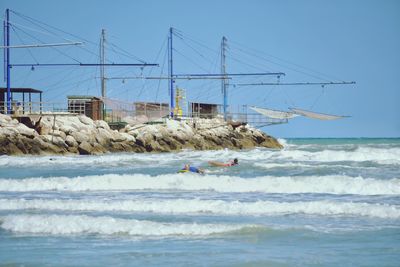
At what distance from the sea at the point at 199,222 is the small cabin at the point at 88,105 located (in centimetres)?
2424

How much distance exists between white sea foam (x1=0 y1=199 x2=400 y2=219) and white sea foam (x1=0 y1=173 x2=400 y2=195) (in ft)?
15.5

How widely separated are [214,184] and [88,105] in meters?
27.7

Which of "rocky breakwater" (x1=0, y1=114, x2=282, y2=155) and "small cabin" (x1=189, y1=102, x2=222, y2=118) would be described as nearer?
"rocky breakwater" (x1=0, y1=114, x2=282, y2=155)

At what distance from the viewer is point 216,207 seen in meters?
16.8

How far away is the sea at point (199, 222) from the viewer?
37.3 ft

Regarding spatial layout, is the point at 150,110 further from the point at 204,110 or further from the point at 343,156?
the point at 343,156

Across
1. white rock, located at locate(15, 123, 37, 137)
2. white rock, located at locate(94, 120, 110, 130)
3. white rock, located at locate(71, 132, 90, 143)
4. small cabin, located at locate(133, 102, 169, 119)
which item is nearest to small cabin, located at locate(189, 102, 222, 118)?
small cabin, located at locate(133, 102, 169, 119)

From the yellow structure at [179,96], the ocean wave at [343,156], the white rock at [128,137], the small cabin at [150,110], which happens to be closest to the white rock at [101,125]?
the white rock at [128,137]

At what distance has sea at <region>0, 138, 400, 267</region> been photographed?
11375mm

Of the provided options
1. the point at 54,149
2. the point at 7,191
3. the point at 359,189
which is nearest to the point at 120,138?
the point at 54,149

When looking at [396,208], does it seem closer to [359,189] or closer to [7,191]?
[359,189]

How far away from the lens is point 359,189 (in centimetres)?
2153

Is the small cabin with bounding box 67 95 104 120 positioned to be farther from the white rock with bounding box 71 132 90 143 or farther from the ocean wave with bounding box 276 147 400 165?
the ocean wave with bounding box 276 147 400 165

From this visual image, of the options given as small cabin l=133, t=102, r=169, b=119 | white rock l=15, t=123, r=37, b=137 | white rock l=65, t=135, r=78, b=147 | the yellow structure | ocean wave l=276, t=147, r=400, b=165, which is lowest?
ocean wave l=276, t=147, r=400, b=165
